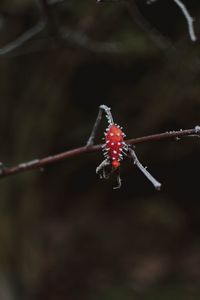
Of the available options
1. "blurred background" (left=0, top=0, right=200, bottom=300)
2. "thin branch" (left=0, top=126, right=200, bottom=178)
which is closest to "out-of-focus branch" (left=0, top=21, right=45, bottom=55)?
"blurred background" (left=0, top=0, right=200, bottom=300)

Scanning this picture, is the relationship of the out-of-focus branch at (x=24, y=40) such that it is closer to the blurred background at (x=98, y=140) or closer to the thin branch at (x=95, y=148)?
the blurred background at (x=98, y=140)

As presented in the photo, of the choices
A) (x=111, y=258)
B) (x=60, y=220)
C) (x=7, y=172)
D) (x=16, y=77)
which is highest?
(x=16, y=77)

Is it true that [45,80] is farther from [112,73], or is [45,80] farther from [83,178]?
[83,178]

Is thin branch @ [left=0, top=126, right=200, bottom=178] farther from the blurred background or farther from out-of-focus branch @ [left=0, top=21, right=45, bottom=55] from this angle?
out-of-focus branch @ [left=0, top=21, right=45, bottom=55]

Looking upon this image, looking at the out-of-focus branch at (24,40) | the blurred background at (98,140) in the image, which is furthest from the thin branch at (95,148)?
the out-of-focus branch at (24,40)

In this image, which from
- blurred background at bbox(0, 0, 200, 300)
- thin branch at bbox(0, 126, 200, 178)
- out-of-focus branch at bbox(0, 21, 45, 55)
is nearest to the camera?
thin branch at bbox(0, 126, 200, 178)

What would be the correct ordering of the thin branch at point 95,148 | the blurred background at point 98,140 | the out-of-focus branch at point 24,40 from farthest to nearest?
1. the blurred background at point 98,140
2. the out-of-focus branch at point 24,40
3. the thin branch at point 95,148

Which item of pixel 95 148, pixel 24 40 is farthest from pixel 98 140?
pixel 95 148

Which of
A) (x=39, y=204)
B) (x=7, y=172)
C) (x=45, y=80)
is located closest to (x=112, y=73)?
(x=45, y=80)
